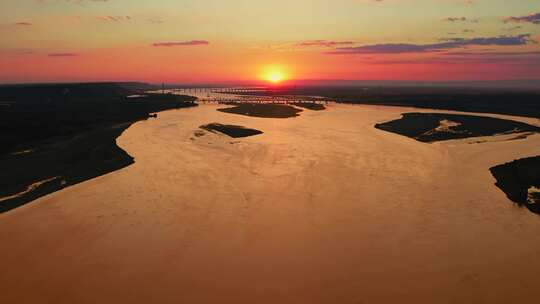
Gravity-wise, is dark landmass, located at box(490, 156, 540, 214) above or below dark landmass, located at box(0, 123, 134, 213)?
above

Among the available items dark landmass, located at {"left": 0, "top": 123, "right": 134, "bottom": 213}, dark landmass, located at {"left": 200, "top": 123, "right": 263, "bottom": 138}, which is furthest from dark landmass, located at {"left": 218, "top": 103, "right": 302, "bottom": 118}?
dark landmass, located at {"left": 0, "top": 123, "right": 134, "bottom": 213}

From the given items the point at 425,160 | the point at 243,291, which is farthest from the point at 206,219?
the point at 425,160

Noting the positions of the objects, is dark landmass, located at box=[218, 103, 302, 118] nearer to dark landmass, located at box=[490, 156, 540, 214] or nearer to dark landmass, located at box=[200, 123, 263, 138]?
dark landmass, located at box=[200, 123, 263, 138]

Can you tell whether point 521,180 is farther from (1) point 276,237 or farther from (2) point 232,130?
(2) point 232,130

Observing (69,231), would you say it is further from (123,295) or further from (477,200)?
(477,200)

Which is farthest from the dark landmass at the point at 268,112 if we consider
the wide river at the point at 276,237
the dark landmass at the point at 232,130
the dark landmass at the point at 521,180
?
the dark landmass at the point at 521,180

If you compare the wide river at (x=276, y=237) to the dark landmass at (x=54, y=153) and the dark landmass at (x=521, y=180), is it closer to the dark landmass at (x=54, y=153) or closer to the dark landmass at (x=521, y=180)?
the dark landmass at (x=521, y=180)
